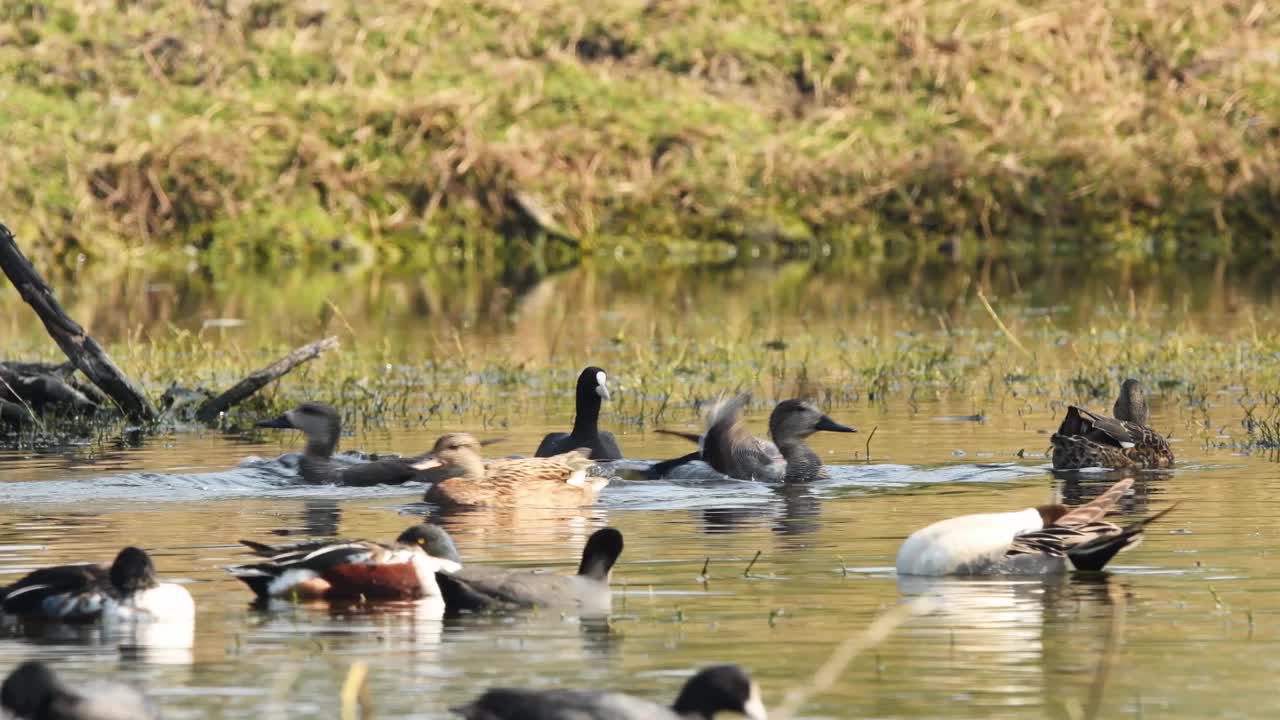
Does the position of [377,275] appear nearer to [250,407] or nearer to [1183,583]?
[250,407]

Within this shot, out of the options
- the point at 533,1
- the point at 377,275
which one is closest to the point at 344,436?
the point at 377,275

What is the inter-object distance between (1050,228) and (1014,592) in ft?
92.7

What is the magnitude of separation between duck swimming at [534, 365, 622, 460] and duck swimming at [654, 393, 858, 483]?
0.63 m

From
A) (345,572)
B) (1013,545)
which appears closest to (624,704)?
(345,572)

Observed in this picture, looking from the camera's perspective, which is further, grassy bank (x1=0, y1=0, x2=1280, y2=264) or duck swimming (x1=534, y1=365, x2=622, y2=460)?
grassy bank (x1=0, y1=0, x2=1280, y2=264)

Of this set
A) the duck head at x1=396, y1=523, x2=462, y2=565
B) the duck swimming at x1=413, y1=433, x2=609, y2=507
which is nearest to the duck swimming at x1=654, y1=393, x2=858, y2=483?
the duck swimming at x1=413, y1=433, x2=609, y2=507

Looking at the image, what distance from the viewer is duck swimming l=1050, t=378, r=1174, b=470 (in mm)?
15305

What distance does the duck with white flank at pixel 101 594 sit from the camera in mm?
9727

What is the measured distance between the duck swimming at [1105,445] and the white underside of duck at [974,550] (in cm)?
424

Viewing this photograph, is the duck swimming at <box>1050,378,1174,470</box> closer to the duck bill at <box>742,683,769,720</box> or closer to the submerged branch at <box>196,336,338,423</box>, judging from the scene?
the submerged branch at <box>196,336,338,423</box>

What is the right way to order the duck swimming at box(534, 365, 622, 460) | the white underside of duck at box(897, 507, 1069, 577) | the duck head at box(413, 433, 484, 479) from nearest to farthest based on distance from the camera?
the white underside of duck at box(897, 507, 1069, 577)
the duck head at box(413, 433, 484, 479)
the duck swimming at box(534, 365, 622, 460)

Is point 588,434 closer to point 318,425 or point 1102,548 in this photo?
point 318,425

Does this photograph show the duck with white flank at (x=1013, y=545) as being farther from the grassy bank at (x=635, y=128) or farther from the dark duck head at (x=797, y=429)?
the grassy bank at (x=635, y=128)

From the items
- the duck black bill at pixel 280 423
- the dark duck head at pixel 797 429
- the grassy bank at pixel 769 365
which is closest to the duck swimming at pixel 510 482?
the dark duck head at pixel 797 429
